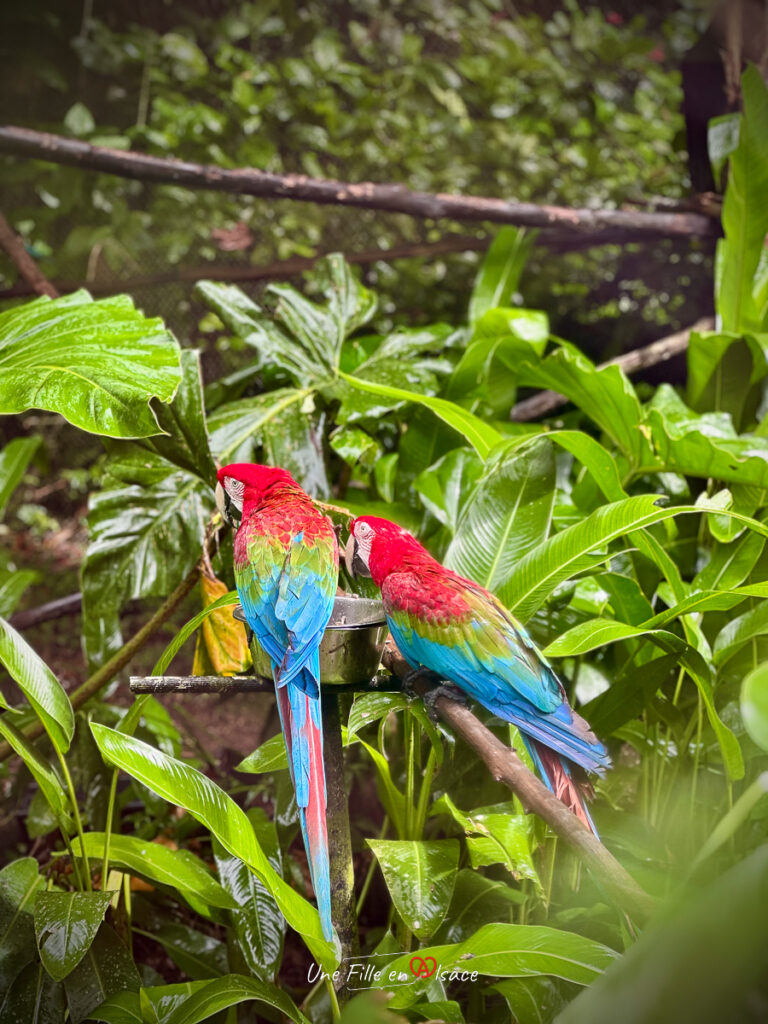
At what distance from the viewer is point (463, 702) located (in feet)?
1.79

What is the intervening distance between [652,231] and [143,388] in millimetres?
1169

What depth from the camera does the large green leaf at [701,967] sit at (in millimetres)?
258

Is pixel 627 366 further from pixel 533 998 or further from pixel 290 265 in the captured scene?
pixel 533 998

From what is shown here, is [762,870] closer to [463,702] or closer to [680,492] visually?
[463,702]

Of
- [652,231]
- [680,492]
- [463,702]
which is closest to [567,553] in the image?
[463,702]

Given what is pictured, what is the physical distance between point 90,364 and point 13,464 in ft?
1.60

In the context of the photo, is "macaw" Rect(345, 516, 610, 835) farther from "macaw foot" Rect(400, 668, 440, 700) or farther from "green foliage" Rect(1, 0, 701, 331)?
"green foliage" Rect(1, 0, 701, 331)

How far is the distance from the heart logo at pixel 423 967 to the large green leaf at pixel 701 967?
28 cm

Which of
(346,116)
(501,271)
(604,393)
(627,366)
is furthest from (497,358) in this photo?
(346,116)

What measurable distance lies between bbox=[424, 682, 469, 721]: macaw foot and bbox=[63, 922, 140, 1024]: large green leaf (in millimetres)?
369

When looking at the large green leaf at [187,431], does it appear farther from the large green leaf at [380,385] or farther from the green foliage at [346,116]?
the green foliage at [346,116]

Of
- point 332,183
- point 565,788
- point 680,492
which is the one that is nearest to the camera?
point 565,788

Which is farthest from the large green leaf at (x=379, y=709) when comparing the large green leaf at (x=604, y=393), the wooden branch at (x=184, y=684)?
the large green leaf at (x=604, y=393)

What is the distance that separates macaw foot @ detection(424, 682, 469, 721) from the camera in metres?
0.54
